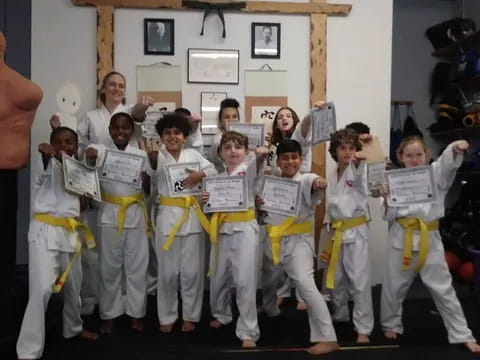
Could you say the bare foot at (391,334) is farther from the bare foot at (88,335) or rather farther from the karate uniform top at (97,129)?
the karate uniform top at (97,129)

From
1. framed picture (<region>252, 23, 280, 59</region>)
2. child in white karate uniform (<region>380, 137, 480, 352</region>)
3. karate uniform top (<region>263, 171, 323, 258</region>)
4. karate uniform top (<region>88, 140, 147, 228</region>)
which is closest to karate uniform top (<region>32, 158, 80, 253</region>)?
karate uniform top (<region>88, 140, 147, 228</region>)

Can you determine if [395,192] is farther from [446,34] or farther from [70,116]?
[446,34]

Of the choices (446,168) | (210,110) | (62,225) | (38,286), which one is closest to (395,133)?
(210,110)

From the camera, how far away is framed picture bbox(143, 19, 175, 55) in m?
4.38

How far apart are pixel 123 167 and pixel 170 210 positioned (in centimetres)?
45

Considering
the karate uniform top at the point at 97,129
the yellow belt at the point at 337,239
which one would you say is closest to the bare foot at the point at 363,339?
the yellow belt at the point at 337,239

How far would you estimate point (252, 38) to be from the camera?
4.50m

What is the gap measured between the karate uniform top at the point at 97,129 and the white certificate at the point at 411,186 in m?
2.01

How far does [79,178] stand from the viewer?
2.97 metres

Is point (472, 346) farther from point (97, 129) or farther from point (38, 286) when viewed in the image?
point (97, 129)

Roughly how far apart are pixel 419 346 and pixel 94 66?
3.66 m

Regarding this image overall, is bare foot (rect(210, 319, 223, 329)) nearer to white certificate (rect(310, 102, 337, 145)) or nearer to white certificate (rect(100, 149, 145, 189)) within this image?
white certificate (rect(100, 149, 145, 189))

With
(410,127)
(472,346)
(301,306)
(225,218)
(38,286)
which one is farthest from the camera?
(410,127)

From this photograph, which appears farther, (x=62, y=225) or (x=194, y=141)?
(x=194, y=141)
